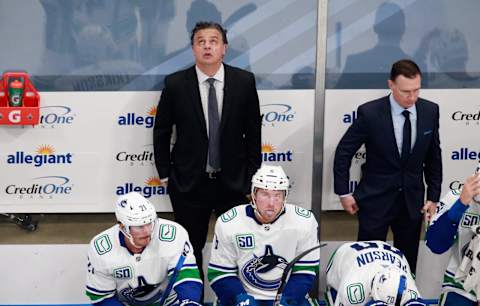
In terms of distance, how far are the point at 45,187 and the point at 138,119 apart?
638 millimetres

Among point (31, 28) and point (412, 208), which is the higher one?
point (31, 28)

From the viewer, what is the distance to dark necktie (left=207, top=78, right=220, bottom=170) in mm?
3713

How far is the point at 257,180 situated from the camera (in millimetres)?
3197

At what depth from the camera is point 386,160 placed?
3658 mm

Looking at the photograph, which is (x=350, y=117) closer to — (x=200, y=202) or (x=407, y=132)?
(x=407, y=132)

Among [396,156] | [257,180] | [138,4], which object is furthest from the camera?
[138,4]

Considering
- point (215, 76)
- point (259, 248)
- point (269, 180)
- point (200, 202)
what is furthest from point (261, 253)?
point (215, 76)

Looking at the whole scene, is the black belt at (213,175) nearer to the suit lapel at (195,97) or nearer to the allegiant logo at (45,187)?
the suit lapel at (195,97)

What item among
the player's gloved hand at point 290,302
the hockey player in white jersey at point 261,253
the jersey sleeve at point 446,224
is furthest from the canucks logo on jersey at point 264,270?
the jersey sleeve at point 446,224

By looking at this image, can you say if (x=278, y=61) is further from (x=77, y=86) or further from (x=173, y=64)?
(x=77, y=86)

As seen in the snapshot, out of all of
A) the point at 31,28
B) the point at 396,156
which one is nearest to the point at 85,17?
the point at 31,28

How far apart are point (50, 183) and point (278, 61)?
4.64 feet

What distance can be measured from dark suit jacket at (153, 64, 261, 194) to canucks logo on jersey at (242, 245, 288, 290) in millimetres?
538

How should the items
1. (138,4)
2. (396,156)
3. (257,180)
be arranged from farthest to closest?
(138,4) < (396,156) < (257,180)
